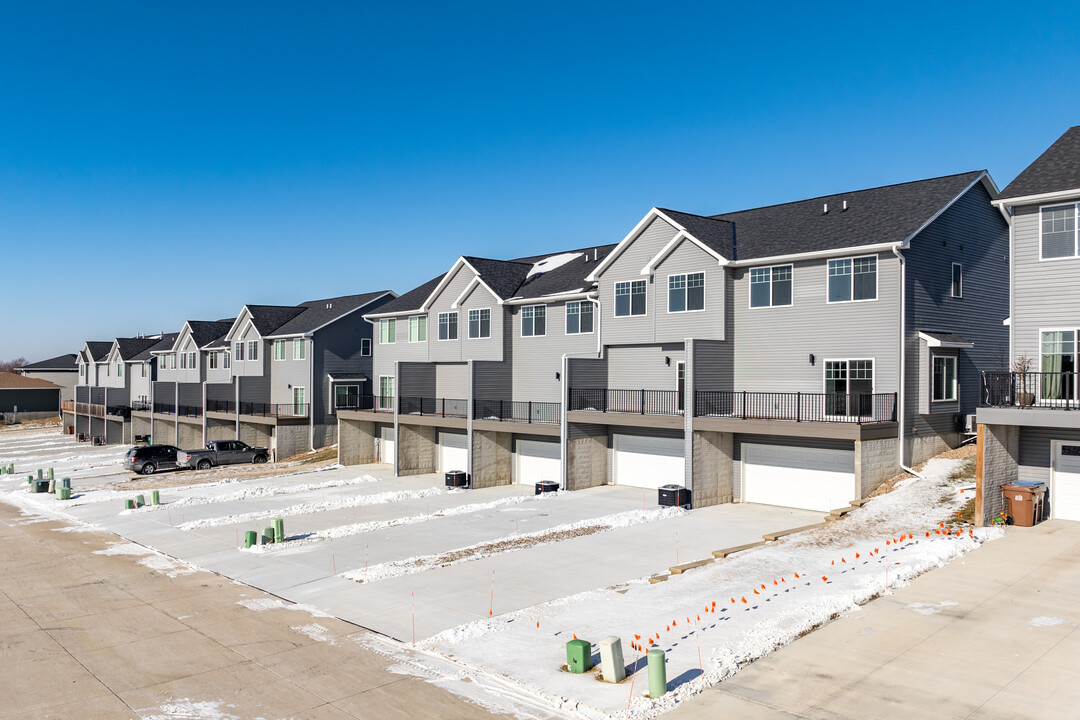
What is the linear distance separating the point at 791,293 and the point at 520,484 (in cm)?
1543

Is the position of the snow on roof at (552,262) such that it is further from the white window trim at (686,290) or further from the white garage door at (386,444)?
the white garage door at (386,444)

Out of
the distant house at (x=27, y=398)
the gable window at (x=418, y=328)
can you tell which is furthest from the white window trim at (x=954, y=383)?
the distant house at (x=27, y=398)

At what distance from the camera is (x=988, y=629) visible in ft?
42.8

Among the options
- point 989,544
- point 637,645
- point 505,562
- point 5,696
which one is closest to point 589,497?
point 505,562

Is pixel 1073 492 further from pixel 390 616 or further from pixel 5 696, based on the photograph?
pixel 5 696

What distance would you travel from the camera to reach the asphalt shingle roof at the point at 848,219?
987 inches

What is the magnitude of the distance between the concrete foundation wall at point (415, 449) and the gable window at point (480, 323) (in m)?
5.46

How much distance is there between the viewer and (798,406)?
24641 mm

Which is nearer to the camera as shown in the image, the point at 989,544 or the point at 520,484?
the point at 989,544

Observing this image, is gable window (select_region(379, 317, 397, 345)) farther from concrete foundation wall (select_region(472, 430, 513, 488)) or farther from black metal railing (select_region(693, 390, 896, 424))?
black metal railing (select_region(693, 390, 896, 424))

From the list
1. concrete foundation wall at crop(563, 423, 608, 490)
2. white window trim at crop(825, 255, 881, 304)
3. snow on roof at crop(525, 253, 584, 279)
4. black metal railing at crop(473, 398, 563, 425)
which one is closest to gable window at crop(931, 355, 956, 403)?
white window trim at crop(825, 255, 881, 304)

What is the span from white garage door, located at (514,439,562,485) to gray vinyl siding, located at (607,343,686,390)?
4455 millimetres

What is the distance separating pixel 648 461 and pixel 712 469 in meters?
4.57

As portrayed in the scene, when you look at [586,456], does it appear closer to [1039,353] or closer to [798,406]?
[798,406]
